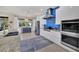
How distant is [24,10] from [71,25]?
1356 millimetres

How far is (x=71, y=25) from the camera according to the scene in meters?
2.29

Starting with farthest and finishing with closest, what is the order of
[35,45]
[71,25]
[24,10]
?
[24,10], [35,45], [71,25]

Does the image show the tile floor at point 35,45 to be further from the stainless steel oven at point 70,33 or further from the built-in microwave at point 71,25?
the built-in microwave at point 71,25

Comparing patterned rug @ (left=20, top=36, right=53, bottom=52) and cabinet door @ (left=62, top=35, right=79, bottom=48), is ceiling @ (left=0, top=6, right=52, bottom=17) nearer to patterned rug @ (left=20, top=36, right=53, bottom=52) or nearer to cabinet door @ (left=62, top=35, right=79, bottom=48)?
patterned rug @ (left=20, top=36, right=53, bottom=52)

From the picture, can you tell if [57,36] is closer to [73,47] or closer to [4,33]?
[73,47]

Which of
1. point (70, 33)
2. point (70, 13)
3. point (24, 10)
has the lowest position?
point (70, 33)

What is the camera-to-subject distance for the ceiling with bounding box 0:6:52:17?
2582 millimetres

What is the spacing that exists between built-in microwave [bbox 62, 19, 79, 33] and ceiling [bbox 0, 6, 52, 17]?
0.78 meters

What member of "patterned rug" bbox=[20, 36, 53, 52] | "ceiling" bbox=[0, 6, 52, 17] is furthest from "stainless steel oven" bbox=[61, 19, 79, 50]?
"ceiling" bbox=[0, 6, 52, 17]

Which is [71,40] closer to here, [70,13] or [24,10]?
[70,13]

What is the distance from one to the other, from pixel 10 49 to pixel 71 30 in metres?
1.52

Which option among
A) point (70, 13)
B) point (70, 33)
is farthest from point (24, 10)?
point (70, 33)

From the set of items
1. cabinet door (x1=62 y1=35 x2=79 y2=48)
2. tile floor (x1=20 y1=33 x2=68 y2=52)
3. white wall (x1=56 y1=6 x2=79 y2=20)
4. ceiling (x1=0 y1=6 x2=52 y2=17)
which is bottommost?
tile floor (x1=20 y1=33 x2=68 y2=52)
